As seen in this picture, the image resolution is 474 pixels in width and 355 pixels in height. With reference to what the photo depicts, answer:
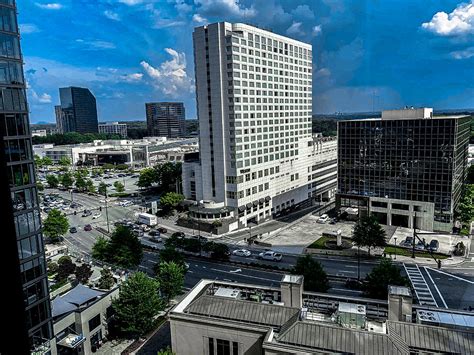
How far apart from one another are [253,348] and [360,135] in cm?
4092

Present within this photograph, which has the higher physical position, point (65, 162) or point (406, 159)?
point (406, 159)

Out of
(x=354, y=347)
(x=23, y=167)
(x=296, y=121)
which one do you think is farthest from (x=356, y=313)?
(x=296, y=121)

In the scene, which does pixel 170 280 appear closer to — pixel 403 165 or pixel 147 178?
pixel 403 165

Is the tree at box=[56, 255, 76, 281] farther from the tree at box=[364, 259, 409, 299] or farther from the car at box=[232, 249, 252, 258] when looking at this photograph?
the tree at box=[364, 259, 409, 299]

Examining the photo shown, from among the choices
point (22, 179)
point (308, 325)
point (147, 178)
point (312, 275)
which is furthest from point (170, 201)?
point (308, 325)

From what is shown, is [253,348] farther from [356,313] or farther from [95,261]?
[95,261]

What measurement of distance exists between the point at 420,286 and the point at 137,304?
24.5 metres

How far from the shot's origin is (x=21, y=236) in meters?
15.4

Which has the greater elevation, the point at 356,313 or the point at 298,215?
the point at 356,313

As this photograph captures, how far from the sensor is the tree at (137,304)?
2308 cm

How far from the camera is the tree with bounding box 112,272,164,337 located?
23078 millimetres

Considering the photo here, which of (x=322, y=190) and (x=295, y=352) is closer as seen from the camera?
(x=295, y=352)

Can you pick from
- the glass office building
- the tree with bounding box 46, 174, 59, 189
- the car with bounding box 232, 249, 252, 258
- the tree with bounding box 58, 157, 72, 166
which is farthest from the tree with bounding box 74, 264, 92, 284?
the tree with bounding box 58, 157, 72, 166

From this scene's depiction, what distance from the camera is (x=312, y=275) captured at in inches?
1025
